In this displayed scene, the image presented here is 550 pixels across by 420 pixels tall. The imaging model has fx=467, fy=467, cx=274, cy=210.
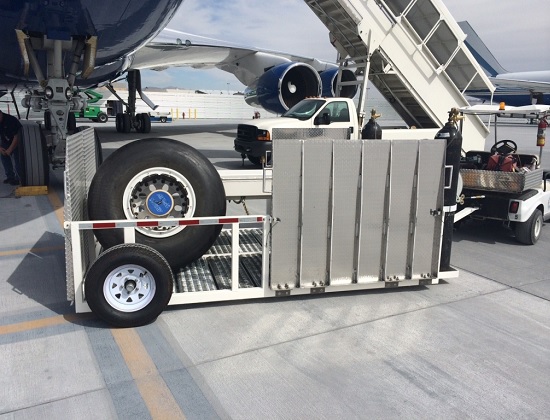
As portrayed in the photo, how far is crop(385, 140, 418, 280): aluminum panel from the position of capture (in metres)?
4.34

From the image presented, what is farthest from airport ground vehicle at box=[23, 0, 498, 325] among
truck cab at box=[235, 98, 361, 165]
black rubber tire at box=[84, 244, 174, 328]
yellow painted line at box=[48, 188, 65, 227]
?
truck cab at box=[235, 98, 361, 165]

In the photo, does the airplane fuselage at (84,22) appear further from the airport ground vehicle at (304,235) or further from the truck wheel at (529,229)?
→ the truck wheel at (529,229)

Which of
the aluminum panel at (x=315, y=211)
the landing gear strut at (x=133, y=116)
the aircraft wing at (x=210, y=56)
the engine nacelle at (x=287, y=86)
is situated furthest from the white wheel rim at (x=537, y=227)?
the landing gear strut at (x=133, y=116)

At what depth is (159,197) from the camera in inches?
161

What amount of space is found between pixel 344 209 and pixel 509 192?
305 centimetres

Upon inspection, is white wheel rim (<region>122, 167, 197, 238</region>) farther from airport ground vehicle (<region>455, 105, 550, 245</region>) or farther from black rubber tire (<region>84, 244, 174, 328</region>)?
airport ground vehicle (<region>455, 105, 550, 245</region>)

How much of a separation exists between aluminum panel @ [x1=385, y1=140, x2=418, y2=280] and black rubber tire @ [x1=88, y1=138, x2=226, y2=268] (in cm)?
161

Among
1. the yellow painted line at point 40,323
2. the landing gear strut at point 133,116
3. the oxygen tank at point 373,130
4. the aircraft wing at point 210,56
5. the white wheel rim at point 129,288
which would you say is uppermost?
the aircraft wing at point 210,56

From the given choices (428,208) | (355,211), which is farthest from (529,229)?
(355,211)

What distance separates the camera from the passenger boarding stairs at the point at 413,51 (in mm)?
8992

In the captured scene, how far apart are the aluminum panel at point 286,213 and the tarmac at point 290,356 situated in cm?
31

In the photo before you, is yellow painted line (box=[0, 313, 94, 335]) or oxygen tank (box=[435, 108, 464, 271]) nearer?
yellow painted line (box=[0, 313, 94, 335])

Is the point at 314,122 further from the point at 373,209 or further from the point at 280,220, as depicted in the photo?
the point at 280,220

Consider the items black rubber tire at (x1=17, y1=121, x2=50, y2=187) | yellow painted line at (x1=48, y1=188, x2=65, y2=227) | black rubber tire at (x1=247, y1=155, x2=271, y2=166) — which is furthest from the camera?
black rubber tire at (x1=247, y1=155, x2=271, y2=166)
